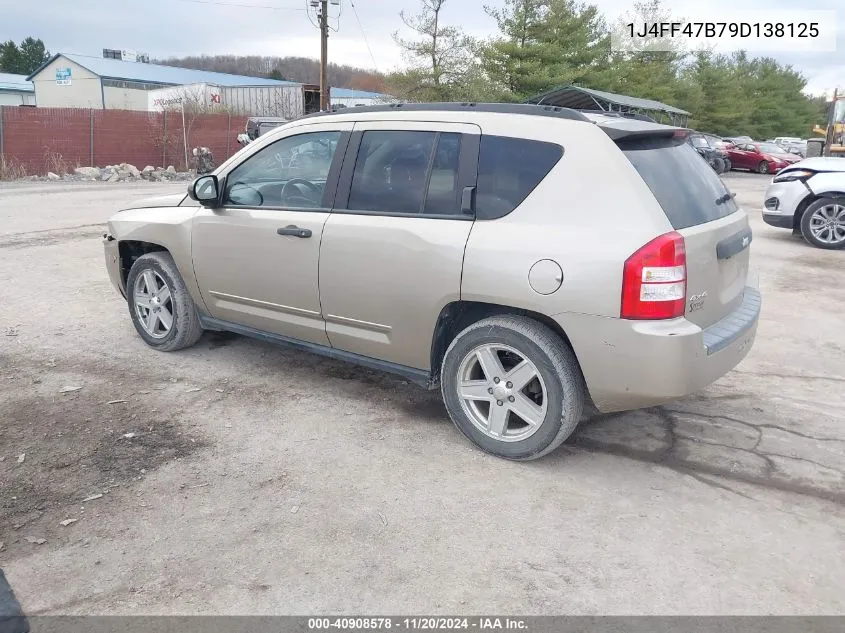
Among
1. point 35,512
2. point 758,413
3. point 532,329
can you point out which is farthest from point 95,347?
point 758,413

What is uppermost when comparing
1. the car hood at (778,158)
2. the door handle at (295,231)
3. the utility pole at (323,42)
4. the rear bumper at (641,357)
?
the utility pole at (323,42)

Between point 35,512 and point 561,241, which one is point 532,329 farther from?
point 35,512

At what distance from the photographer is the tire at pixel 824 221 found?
10.6 meters

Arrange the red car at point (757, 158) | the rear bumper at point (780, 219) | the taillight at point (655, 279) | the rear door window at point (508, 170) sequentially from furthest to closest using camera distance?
the red car at point (757, 158) < the rear bumper at point (780, 219) < the rear door window at point (508, 170) < the taillight at point (655, 279)

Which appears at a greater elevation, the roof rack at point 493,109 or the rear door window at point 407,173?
the roof rack at point 493,109

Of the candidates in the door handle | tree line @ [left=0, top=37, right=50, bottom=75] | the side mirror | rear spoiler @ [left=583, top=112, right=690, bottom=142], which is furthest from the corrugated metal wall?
tree line @ [left=0, top=37, right=50, bottom=75]

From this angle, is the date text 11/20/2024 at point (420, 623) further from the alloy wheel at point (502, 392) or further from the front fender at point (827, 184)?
the front fender at point (827, 184)

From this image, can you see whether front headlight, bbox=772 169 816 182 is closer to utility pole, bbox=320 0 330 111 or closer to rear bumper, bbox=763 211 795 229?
rear bumper, bbox=763 211 795 229

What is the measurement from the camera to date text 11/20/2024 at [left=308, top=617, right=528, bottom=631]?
254 centimetres

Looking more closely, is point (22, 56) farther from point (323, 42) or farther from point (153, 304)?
point (153, 304)

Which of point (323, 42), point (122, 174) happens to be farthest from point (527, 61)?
point (122, 174)

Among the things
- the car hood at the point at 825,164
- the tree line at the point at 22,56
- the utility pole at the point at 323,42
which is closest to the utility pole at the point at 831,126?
the car hood at the point at 825,164

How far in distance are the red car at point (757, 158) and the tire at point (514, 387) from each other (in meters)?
31.7

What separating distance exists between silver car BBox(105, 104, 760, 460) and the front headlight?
25.0ft
